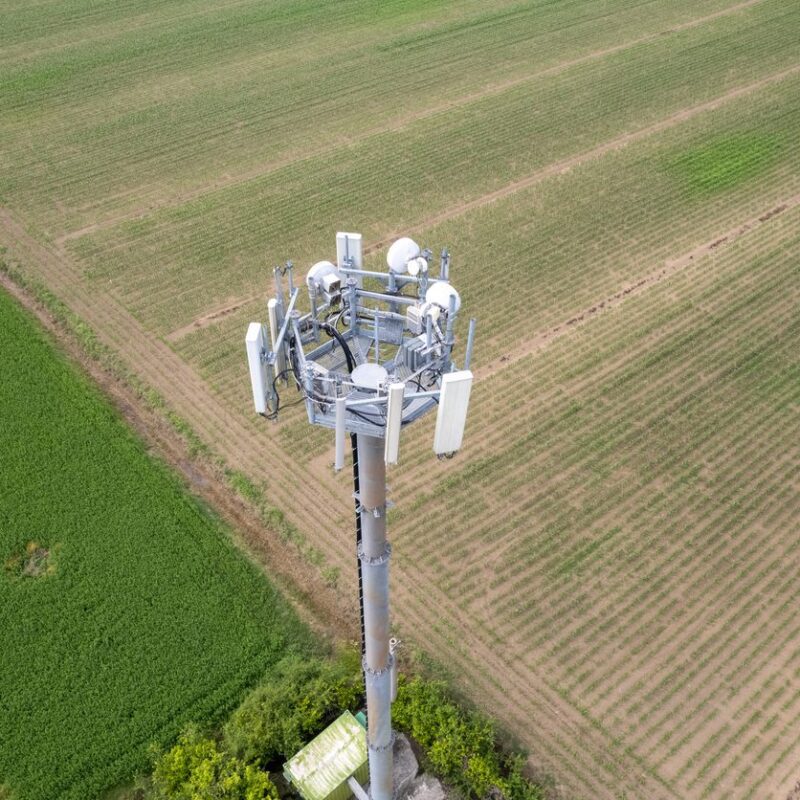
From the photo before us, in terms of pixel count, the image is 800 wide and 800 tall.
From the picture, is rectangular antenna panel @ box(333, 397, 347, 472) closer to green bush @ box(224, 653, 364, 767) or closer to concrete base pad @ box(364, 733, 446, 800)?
green bush @ box(224, 653, 364, 767)

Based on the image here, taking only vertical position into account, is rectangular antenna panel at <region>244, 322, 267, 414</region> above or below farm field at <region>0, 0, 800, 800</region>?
above

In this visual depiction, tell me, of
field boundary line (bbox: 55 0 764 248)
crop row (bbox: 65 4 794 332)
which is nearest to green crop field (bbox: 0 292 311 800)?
crop row (bbox: 65 4 794 332)

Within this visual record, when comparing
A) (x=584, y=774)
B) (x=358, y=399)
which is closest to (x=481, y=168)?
(x=584, y=774)

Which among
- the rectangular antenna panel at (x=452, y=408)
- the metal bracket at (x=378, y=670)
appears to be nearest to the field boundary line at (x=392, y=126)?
the metal bracket at (x=378, y=670)

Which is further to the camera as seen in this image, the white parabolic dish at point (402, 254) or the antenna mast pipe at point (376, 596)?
the white parabolic dish at point (402, 254)

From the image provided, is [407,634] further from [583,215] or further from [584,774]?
[583,215]

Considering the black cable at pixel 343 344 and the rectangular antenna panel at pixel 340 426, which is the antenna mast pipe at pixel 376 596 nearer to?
the rectangular antenna panel at pixel 340 426
